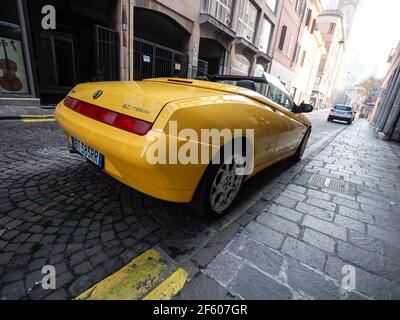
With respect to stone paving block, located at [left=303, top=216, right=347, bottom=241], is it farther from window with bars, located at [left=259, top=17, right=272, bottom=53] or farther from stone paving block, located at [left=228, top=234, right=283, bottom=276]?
window with bars, located at [left=259, top=17, right=272, bottom=53]

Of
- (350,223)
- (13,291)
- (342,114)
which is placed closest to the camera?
(13,291)

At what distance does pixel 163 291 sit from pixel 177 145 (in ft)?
2.95

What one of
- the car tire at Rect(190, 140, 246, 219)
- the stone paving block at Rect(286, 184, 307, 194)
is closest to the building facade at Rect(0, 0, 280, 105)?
the car tire at Rect(190, 140, 246, 219)

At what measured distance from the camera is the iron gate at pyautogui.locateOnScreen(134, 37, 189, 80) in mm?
8828

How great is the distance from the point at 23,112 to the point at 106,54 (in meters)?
3.48

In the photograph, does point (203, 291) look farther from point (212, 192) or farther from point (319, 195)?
point (319, 195)

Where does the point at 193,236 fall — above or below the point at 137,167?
below

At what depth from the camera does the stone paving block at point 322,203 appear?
8.84 ft

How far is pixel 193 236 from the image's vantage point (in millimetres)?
1866

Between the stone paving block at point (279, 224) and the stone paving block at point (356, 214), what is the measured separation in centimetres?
83

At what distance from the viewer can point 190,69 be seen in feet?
34.6

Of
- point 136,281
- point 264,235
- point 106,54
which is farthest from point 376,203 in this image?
point 106,54

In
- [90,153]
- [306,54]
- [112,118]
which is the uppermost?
[306,54]
